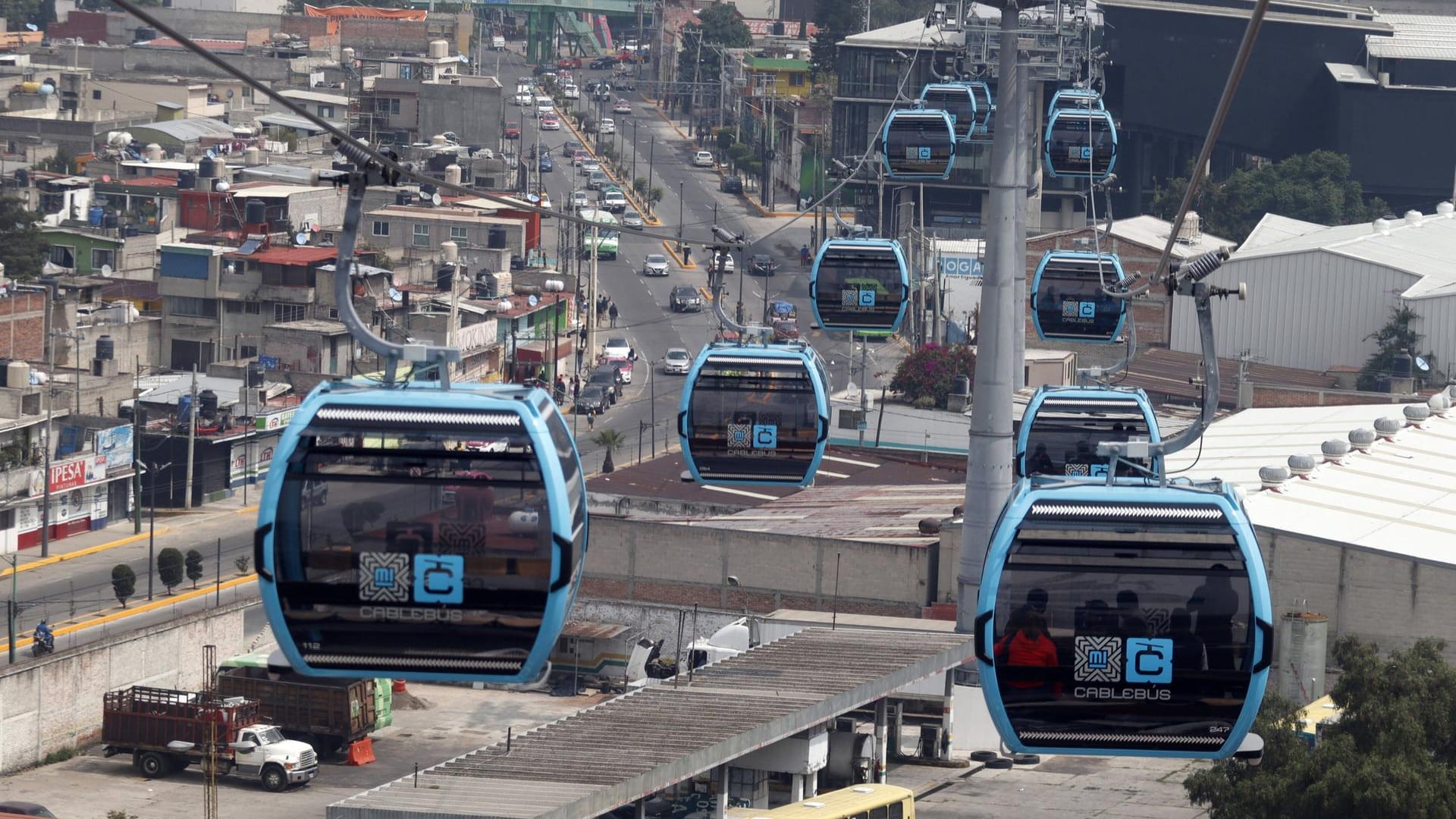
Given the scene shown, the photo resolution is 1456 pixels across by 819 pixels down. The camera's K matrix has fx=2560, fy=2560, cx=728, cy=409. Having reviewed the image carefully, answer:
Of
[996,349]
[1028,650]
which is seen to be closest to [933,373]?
[996,349]

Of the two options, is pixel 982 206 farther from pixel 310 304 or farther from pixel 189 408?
pixel 189 408

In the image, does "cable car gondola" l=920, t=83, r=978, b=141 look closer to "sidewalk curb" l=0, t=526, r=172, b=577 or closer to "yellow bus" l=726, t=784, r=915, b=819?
"yellow bus" l=726, t=784, r=915, b=819

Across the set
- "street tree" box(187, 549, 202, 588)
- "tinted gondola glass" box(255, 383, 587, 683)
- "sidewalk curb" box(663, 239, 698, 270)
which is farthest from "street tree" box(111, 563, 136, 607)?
"sidewalk curb" box(663, 239, 698, 270)

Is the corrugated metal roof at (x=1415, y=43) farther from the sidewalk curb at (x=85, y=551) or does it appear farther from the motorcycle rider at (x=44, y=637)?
the motorcycle rider at (x=44, y=637)

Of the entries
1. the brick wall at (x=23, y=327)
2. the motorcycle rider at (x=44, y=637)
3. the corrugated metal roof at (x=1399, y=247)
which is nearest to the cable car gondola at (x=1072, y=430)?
the motorcycle rider at (x=44, y=637)

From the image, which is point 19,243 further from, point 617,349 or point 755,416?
point 755,416

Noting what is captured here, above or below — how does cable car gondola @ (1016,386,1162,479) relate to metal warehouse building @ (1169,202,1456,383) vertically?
above
